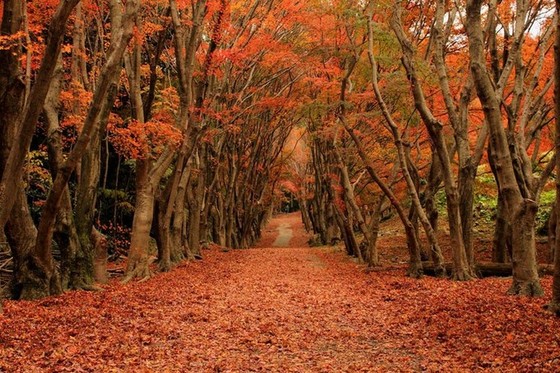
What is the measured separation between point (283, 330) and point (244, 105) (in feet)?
63.4

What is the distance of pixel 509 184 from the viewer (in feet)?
28.8

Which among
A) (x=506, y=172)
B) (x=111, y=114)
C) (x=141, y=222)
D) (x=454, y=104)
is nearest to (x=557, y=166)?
(x=506, y=172)

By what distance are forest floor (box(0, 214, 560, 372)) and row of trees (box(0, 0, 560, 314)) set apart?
141 centimetres

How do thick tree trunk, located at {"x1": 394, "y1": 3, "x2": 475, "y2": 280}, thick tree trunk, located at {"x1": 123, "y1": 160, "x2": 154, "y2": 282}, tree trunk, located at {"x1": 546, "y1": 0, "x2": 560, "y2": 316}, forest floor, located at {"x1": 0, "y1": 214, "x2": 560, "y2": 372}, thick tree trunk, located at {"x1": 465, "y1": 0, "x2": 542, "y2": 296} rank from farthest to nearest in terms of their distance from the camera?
thick tree trunk, located at {"x1": 123, "y1": 160, "x2": 154, "y2": 282}, thick tree trunk, located at {"x1": 394, "y1": 3, "x2": 475, "y2": 280}, thick tree trunk, located at {"x1": 465, "y1": 0, "x2": 542, "y2": 296}, tree trunk, located at {"x1": 546, "y1": 0, "x2": 560, "y2": 316}, forest floor, located at {"x1": 0, "y1": 214, "x2": 560, "y2": 372}

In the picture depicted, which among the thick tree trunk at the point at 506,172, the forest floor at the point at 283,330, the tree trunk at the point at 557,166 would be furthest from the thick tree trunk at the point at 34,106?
the thick tree trunk at the point at 506,172

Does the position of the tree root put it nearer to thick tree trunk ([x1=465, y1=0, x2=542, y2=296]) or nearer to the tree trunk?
thick tree trunk ([x1=465, y1=0, x2=542, y2=296])

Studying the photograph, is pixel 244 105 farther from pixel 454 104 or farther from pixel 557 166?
pixel 557 166

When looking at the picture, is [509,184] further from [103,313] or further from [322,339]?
[103,313]

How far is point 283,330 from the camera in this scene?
7.79 meters

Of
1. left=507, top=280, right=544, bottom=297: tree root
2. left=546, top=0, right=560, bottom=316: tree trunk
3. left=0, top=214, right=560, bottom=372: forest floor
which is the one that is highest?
left=546, top=0, right=560, bottom=316: tree trunk

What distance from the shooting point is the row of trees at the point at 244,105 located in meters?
8.67

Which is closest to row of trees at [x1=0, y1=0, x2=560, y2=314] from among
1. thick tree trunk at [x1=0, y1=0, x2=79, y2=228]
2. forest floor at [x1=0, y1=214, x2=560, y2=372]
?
thick tree trunk at [x1=0, y1=0, x2=79, y2=228]

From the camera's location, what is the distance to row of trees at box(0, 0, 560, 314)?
341 inches

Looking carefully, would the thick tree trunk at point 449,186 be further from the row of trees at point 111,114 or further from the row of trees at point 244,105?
the row of trees at point 111,114
